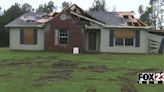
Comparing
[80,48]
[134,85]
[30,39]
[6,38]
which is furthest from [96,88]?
[6,38]

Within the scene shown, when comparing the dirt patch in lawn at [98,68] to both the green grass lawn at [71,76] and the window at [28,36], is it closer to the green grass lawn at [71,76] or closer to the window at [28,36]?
the green grass lawn at [71,76]

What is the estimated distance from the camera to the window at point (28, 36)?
39.9 meters

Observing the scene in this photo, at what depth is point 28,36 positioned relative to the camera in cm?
3991

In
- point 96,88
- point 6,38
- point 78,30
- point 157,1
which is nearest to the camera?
A: point 96,88

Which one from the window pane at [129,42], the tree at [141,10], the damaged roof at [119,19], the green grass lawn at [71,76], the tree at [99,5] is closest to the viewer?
the green grass lawn at [71,76]

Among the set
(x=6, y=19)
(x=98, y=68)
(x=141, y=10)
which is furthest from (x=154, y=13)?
(x=98, y=68)

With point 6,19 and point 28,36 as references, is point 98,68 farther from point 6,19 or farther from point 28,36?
point 6,19

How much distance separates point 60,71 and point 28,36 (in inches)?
713

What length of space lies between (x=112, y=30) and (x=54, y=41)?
5014mm

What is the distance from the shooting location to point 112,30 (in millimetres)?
38531

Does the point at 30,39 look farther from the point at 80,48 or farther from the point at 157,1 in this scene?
the point at 157,1

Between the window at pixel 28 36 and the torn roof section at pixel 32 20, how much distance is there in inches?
18.7

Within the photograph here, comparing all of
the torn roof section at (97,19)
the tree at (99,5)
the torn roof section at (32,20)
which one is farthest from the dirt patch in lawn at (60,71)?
the tree at (99,5)

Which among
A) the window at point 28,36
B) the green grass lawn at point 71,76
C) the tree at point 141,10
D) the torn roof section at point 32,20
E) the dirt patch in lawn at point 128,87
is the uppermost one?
the tree at point 141,10
